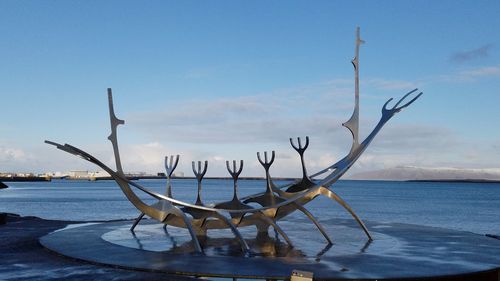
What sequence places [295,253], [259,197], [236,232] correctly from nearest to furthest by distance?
[295,253], [236,232], [259,197]

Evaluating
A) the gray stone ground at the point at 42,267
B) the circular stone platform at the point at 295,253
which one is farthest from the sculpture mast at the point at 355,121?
the gray stone ground at the point at 42,267

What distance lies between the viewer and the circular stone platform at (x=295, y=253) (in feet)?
45.7

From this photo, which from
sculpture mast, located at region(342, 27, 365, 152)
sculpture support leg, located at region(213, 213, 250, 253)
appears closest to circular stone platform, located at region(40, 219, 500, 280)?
sculpture support leg, located at region(213, 213, 250, 253)

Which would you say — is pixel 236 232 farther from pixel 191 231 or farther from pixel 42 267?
pixel 42 267

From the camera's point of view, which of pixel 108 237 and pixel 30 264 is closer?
pixel 30 264

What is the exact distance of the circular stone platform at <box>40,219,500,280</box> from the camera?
13930 mm

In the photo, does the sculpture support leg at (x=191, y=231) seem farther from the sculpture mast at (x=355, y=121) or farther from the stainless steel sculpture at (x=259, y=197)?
the sculpture mast at (x=355, y=121)

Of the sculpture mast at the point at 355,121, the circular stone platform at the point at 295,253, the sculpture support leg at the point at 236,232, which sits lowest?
the circular stone platform at the point at 295,253

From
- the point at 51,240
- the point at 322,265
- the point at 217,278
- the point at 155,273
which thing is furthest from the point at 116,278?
the point at 51,240

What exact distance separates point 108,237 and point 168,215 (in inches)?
126

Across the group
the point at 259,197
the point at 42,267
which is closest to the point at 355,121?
the point at 259,197

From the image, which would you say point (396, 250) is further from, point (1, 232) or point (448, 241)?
point (1, 232)

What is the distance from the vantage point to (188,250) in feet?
57.8

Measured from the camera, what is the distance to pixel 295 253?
16969 millimetres
